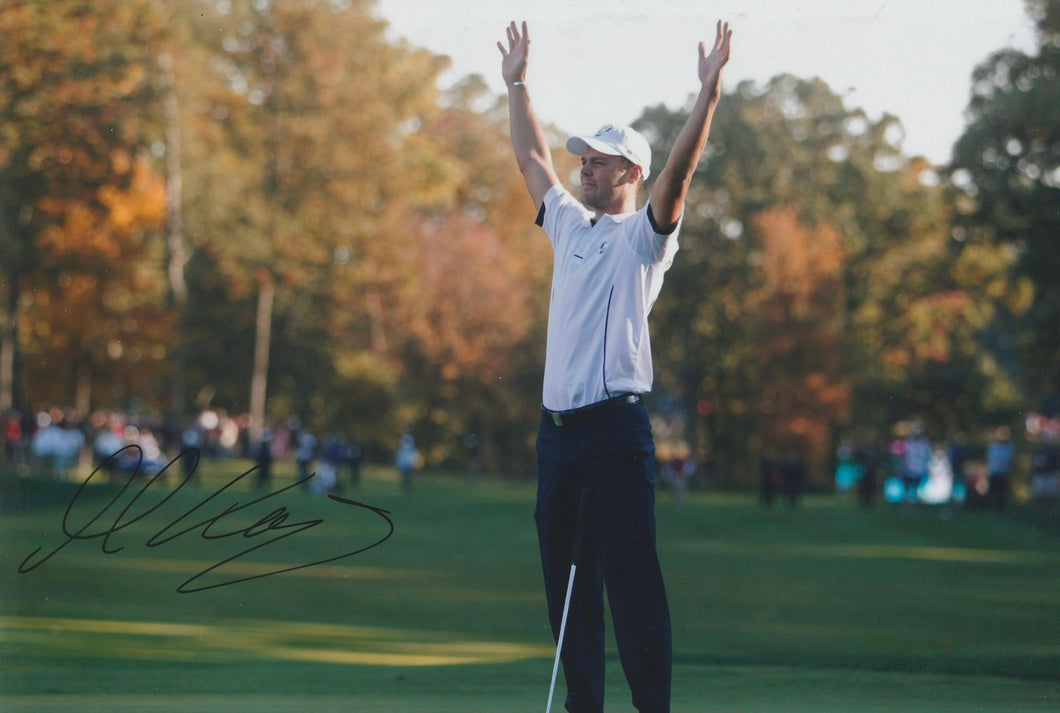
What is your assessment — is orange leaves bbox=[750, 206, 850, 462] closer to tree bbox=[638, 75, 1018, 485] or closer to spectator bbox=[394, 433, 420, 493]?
tree bbox=[638, 75, 1018, 485]

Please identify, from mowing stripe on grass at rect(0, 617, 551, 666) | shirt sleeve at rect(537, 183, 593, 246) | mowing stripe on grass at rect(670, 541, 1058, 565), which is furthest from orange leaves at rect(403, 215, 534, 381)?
shirt sleeve at rect(537, 183, 593, 246)

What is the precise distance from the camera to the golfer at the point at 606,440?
5.08m

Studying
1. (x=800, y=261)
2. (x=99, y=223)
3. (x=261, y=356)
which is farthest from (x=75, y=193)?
(x=800, y=261)

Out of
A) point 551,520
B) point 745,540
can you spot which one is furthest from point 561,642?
point 745,540

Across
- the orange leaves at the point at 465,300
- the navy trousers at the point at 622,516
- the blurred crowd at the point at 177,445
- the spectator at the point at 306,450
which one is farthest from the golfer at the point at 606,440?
the spectator at the point at 306,450

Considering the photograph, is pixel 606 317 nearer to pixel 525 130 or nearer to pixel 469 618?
pixel 525 130

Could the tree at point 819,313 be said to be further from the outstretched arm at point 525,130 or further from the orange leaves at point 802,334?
the outstretched arm at point 525,130

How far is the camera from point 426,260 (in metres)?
29.4

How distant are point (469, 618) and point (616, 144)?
8963 mm

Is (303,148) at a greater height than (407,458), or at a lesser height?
greater

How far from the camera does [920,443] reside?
30.4 metres

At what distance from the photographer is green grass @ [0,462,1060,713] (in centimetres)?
780

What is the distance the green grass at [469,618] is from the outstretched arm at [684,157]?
2.69 metres

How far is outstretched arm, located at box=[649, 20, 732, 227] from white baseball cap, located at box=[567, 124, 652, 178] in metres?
0.33
